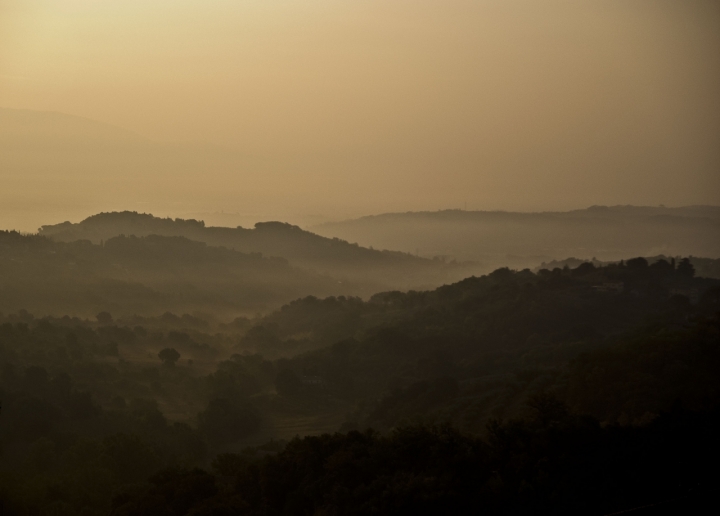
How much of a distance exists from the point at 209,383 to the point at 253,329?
91.7ft

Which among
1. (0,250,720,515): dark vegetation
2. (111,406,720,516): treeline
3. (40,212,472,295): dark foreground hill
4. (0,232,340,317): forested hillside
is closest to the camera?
(111,406,720,516): treeline

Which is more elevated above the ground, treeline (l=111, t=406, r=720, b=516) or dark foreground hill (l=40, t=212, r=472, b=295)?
dark foreground hill (l=40, t=212, r=472, b=295)

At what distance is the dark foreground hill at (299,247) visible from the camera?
151 metres

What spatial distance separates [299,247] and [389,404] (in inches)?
5360

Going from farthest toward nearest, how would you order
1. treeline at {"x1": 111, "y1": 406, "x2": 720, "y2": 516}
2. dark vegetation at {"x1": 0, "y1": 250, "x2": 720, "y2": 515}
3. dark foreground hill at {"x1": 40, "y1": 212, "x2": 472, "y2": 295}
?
dark foreground hill at {"x1": 40, "y1": 212, "x2": 472, "y2": 295}
dark vegetation at {"x1": 0, "y1": 250, "x2": 720, "y2": 515}
treeline at {"x1": 111, "y1": 406, "x2": 720, "y2": 516}

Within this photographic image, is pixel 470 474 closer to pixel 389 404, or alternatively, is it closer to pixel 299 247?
pixel 389 404

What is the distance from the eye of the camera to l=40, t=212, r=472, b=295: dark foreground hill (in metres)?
151

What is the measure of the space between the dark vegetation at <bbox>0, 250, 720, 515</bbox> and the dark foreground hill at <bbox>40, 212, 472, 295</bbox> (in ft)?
158

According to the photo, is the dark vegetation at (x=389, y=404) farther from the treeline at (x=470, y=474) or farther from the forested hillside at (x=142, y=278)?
the forested hillside at (x=142, y=278)

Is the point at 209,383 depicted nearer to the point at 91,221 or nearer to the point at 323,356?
the point at 323,356

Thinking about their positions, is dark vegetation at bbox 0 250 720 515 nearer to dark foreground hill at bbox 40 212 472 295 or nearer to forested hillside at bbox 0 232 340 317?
forested hillside at bbox 0 232 340 317

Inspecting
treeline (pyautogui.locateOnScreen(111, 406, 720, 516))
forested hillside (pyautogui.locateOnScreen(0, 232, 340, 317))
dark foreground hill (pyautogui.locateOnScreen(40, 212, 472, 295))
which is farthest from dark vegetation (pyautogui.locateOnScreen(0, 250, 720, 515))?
dark foreground hill (pyautogui.locateOnScreen(40, 212, 472, 295))

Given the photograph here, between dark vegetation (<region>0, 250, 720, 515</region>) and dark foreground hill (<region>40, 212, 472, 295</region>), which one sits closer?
dark vegetation (<region>0, 250, 720, 515</region>)

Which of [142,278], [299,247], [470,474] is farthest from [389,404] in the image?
[299,247]
